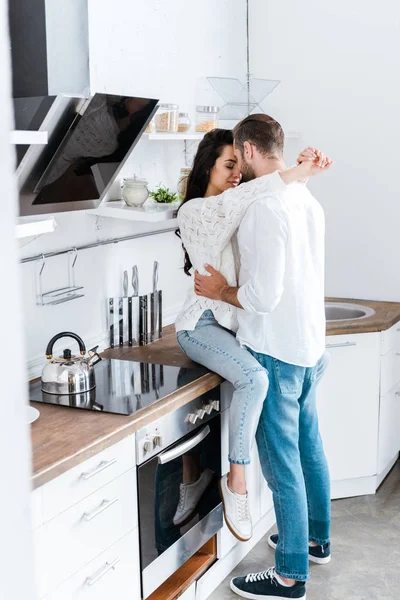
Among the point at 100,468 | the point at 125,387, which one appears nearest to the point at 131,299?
the point at 125,387

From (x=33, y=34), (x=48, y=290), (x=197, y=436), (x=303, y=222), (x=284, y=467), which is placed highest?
(x=33, y=34)

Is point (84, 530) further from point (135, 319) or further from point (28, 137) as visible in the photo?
point (135, 319)

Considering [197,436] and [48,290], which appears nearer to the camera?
[197,436]

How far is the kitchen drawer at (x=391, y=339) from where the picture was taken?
3.34 metres

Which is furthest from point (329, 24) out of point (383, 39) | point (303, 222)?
point (303, 222)

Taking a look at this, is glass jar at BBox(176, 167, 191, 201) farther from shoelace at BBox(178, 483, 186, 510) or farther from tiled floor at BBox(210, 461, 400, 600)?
tiled floor at BBox(210, 461, 400, 600)

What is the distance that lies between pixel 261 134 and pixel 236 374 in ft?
2.59

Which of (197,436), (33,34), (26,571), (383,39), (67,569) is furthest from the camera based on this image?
(383,39)

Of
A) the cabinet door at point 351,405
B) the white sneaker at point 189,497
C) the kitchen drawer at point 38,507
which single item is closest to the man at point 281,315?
the white sneaker at point 189,497

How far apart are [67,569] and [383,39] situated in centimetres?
289

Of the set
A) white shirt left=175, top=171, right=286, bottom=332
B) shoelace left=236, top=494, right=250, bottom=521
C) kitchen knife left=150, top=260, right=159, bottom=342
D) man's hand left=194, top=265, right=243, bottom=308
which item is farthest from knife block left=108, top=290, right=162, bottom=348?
shoelace left=236, top=494, right=250, bottom=521

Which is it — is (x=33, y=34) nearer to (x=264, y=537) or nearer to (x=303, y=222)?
(x=303, y=222)

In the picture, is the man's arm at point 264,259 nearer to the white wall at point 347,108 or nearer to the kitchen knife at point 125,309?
the kitchen knife at point 125,309

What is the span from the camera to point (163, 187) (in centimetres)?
323
